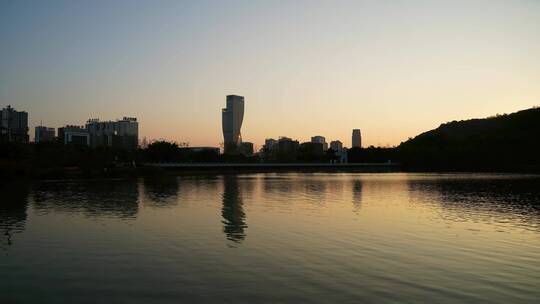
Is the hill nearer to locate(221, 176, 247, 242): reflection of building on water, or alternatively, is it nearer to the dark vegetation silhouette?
the dark vegetation silhouette

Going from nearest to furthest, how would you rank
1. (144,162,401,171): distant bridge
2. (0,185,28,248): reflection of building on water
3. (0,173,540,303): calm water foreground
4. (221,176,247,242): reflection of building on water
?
1. (0,173,540,303): calm water foreground
2. (0,185,28,248): reflection of building on water
3. (221,176,247,242): reflection of building on water
4. (144,162,401,171): distant bridge

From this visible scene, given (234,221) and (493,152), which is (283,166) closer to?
(493,152)

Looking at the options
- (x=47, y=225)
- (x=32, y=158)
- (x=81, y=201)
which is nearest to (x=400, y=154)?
(x=32, y=158)

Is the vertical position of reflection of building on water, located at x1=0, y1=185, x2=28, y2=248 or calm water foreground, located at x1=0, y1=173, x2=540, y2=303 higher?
reflection of building on water, located at x1=0, y1=185, x2=28, y2=248

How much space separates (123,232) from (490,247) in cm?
1716

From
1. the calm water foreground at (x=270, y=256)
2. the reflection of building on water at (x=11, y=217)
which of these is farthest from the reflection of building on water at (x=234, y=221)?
the reflection of building on water at (x=11, y=217)

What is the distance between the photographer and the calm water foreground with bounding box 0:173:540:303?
482 inches

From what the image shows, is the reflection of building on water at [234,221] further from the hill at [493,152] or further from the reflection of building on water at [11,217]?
the hill at [493,152]

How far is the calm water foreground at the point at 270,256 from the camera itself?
1225 cm

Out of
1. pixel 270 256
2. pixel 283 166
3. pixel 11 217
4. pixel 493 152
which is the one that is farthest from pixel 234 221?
pixel 493 152

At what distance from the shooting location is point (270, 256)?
16.9m

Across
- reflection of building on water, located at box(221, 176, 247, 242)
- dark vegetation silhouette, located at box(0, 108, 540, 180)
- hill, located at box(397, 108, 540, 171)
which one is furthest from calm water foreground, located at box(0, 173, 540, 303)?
hill, located at box(397, 108, 540, 171)

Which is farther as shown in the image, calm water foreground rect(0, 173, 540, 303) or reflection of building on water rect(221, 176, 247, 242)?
reflection of building on water rect(221, 176, 247, 242)

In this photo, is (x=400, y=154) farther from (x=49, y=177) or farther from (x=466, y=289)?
(x=466, y=289)
